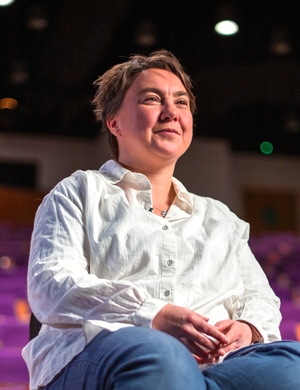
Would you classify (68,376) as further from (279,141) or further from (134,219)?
(279,141)

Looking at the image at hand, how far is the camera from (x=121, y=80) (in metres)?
1.24

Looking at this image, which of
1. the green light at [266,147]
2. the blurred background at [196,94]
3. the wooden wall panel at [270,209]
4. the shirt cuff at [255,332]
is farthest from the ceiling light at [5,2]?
the wooden wall panel at [270,209]

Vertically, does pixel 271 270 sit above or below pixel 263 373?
below

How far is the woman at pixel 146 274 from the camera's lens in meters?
0.83

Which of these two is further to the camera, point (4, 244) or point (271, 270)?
point (4, 244)

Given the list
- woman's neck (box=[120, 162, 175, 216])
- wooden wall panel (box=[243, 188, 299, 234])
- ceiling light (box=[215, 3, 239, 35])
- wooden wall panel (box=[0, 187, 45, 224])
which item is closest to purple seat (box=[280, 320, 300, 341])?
woman's neck (box=[120, 162, 175, 216])

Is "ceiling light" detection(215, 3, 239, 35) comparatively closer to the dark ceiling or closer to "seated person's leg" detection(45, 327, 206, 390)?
the dark ceiling

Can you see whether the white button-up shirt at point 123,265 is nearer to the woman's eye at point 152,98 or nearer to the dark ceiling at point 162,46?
the woman's eye at point 152,98

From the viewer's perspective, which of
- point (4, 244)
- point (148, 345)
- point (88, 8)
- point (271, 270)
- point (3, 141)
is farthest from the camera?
point (3, 141)

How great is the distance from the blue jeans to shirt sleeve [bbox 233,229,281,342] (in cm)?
16

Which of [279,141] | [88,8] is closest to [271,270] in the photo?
[88,8]

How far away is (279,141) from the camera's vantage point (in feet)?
27.5

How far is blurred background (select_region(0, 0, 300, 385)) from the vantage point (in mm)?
4793

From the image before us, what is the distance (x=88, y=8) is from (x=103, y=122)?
3501 millimetres
